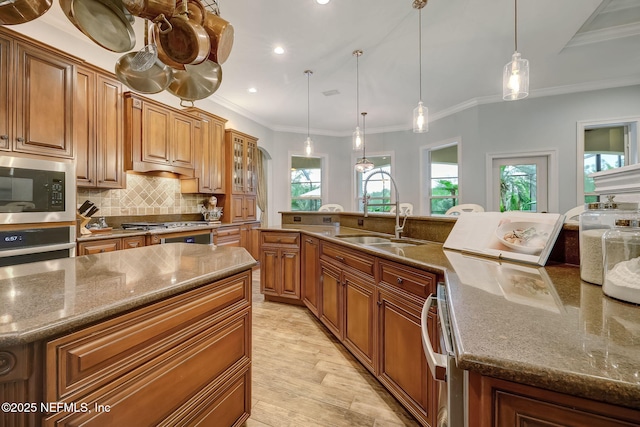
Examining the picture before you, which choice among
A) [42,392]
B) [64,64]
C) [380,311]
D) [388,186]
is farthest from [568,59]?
[64,64]

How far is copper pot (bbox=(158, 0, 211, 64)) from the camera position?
3.86 feet

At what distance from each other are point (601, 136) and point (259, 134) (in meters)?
5.66

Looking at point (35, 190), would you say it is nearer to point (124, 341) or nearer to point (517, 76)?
point (124, 341)

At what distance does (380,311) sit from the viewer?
168 centimetres

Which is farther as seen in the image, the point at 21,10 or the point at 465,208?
the point at 465,208

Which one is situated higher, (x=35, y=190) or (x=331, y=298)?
(x=35, y=190)

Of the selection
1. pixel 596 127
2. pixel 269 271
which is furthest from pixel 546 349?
pixel 596 127

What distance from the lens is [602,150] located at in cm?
403

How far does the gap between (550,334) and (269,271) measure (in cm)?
286

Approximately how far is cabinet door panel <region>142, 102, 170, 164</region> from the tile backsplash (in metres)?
0.45

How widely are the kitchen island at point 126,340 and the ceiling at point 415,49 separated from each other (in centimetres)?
242

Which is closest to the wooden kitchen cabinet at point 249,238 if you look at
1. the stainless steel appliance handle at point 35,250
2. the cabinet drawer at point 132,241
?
the cabinet drawer at point 132,241

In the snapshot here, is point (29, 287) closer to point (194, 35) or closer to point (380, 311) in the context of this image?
point (194, 35)

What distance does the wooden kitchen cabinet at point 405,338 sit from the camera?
1.32 meters
